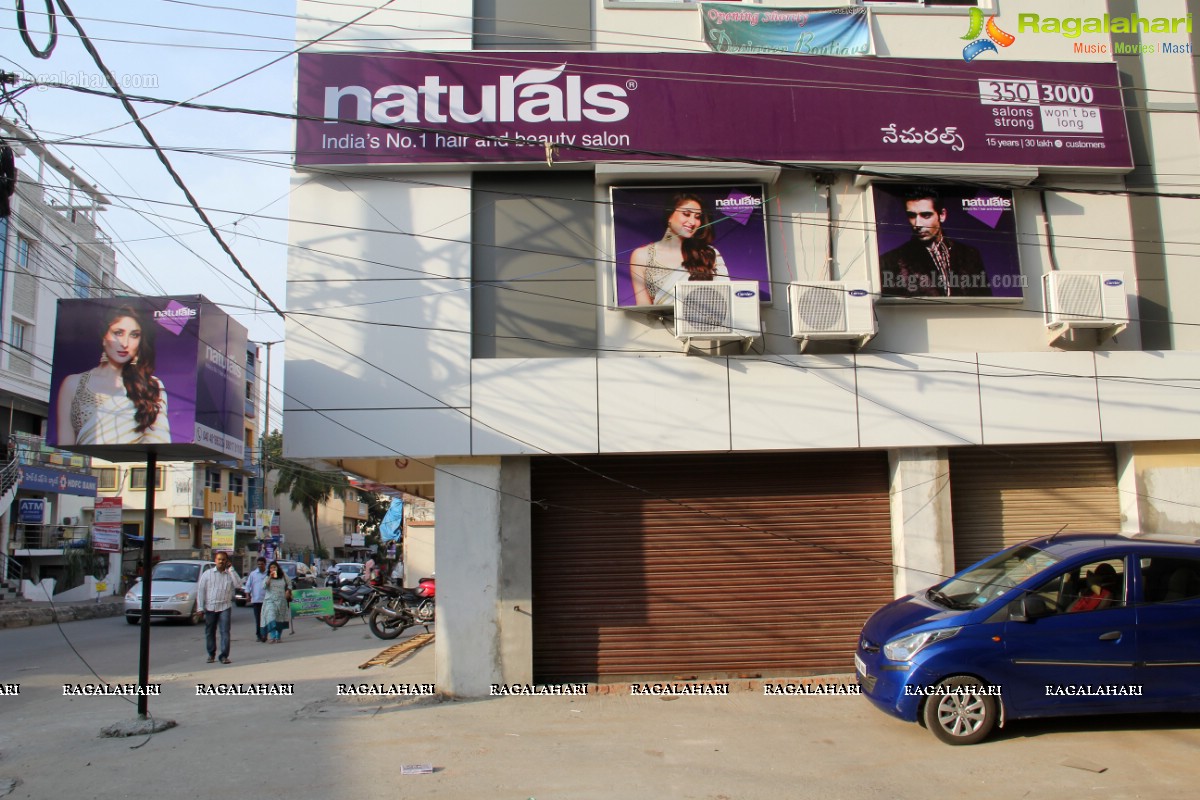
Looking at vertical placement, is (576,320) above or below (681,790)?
above

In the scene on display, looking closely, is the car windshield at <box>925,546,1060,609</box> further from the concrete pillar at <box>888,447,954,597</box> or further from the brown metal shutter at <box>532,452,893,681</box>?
the brown metal shutter at <box>532,452,893,681</box>

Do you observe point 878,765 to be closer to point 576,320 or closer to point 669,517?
point 669,517

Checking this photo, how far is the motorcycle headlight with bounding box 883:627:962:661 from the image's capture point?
24.0 ft

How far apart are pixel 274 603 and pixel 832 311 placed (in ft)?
38.4

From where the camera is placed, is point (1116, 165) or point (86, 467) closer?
point (1116, 165)

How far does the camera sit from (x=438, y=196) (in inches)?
417

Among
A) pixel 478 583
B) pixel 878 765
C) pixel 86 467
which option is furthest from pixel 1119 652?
pixel 86 467

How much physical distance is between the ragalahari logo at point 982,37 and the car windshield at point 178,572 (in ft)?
67.4

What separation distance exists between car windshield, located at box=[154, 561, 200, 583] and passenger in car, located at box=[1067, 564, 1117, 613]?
2054 cm

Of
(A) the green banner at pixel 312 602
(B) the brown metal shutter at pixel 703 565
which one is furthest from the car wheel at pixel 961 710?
(A) the green banner at pixel 312 602

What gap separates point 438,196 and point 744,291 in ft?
12.7

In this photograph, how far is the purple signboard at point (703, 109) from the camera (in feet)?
34.6

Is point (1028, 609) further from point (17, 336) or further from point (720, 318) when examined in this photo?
point (17, 336)

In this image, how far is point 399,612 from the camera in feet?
52.3
